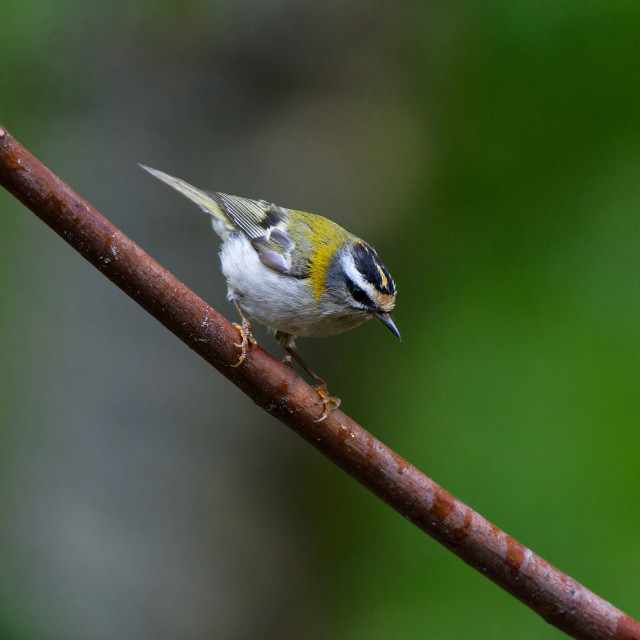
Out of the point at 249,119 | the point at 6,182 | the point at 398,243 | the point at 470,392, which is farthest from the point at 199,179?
the point at 6,182

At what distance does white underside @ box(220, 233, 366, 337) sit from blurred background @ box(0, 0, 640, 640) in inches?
50.5

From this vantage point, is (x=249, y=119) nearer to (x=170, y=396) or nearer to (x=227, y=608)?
(x=170, y=396)

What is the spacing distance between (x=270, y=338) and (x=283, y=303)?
1447mm

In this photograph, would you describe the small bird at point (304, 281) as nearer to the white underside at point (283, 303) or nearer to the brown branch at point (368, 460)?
the white underside at point (283, 303)

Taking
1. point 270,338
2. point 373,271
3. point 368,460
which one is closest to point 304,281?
point 373,271

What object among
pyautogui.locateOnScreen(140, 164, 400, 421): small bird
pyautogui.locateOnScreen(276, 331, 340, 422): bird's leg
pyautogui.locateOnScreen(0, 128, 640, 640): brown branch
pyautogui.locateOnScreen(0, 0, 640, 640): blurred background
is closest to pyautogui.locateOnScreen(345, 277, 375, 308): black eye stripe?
pyautogui.locateOnScreen(140, 164, 400, 421): small bird

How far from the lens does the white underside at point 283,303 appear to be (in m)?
2.55

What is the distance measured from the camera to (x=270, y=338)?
13.1 ft

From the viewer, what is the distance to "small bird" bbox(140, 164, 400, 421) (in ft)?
8.34

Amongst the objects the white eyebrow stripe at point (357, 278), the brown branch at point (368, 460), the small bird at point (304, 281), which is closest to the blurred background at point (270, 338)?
the small bird at point (304, 281)

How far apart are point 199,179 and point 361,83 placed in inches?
52.2

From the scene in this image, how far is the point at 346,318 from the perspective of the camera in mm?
2611

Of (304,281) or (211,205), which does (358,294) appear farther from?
(211,205)

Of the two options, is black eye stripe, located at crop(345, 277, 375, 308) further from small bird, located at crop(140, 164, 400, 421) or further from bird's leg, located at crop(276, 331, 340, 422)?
bird's leg, located at crop(276, 331, 340, 422)
